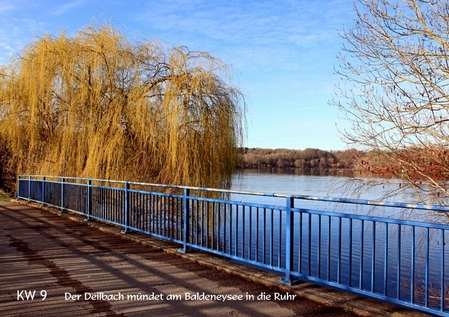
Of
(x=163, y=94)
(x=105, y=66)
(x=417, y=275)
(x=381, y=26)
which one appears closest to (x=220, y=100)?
(x=163, y=94)

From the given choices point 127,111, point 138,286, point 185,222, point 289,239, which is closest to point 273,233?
point 185,222

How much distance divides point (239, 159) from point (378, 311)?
808 centimetres

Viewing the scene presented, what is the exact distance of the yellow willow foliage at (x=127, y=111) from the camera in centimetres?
1126

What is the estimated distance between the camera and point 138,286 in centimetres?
532

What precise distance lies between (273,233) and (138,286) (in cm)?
247

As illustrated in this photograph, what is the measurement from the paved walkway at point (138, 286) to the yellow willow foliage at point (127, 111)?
3750mm

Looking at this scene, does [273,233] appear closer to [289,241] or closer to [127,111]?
[289,241]

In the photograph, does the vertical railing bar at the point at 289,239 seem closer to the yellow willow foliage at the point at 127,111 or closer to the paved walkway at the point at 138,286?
the paved walkway at the point at 138,286

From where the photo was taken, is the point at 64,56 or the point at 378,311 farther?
the point at 64,56

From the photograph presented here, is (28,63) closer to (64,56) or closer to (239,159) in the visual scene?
(64,56)

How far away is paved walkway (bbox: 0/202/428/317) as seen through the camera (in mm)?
4480

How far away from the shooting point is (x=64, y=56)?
1350 cm

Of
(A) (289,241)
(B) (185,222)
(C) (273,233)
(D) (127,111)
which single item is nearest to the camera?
(A) (289,241)

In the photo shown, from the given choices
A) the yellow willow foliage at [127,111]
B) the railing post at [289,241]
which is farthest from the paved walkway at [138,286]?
the yellow willow foliage at [127,111]
